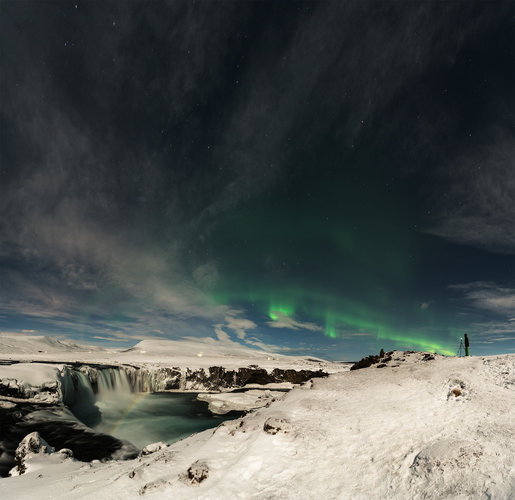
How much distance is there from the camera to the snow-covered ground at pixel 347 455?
562 centimetres

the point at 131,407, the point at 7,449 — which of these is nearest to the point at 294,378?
the point at 131,407

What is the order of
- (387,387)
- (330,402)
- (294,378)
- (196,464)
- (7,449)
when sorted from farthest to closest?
(294,378)
(7,449)
(387,387)
(330,402)
(196,464)

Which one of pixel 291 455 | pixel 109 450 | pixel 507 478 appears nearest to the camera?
pixel 507 478

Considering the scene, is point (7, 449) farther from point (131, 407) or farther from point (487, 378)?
point (131, 407)

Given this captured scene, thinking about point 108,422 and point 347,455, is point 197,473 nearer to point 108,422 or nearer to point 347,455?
point 347,455

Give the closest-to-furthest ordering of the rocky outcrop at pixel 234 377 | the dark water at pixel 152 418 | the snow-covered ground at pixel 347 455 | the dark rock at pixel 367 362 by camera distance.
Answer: the snow-covered ground at pixel 347 455, the dark rock at pixel 367 362, the dark water at pixel 152 418, the rocky outcrop at pixel 234 377

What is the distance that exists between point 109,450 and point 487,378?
70.3 feet

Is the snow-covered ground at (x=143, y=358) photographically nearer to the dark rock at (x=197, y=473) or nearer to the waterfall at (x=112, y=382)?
the waterfall at (x=112, y=382)

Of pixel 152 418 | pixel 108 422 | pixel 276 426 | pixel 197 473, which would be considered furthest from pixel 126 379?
pixel 197 473

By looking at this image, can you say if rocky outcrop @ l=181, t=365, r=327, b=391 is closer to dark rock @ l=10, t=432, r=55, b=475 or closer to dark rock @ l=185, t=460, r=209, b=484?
dark rock @ l=10, t=432, r=55, b=475

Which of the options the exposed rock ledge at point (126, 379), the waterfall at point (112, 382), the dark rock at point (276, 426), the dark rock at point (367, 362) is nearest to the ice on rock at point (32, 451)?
the dark rock at point (276, 426)

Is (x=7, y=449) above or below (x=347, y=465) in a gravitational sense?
below

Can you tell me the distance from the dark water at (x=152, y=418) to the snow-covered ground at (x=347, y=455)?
19.8 m

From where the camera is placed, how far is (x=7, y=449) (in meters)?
15.0
